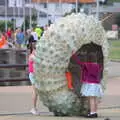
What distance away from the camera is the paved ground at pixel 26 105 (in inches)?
452

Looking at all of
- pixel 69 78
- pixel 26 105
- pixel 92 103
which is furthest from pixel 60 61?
pixel 26 105

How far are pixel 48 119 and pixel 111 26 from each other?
85.7 m

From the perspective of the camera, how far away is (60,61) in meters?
10.8

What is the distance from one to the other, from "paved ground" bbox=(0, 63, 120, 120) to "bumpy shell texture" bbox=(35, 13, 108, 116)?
263mm

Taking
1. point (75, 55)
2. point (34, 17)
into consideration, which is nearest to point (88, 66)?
point (75, 55)

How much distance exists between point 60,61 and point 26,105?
3.15 m

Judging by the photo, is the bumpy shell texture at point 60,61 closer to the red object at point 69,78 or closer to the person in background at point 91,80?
the red object at point 69,78

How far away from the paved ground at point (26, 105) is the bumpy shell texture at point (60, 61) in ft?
0.86

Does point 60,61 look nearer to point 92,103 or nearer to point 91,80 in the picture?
point 91,80

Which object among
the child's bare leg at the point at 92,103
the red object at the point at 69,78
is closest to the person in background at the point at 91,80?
the child's bare leg at the point at 92,103

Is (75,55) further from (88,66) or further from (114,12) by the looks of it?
(114,12)

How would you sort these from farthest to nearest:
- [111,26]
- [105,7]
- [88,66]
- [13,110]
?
1. [105,7]
2. [111,26]
3. [13,110]
4. [88,66]

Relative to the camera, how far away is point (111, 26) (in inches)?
3775

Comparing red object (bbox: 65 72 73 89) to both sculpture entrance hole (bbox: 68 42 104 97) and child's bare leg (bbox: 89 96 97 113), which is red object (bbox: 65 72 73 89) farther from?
child's bare leg (bbox: 89 96 97 113)
